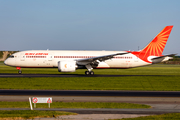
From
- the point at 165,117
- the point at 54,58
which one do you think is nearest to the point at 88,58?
the point at 54,58

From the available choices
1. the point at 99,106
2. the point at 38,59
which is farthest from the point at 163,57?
the point at 99,106

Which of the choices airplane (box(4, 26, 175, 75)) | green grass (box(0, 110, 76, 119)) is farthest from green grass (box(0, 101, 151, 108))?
airplane (box(4, 26, 175, 75))

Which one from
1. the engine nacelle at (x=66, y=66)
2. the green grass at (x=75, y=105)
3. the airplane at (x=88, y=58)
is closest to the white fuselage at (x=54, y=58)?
the airplane at (x=88, y=58)

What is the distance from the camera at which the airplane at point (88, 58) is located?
4594cm

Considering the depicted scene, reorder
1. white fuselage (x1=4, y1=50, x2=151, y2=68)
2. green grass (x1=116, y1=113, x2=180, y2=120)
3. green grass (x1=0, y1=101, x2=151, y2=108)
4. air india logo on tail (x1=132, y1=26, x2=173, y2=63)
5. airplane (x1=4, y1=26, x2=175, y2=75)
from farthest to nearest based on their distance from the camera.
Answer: air india logo on tail (x1=132, y1=26, x2=173, y2=63) < white fuselage (x1=4, y1=50, x2=151, y2=68) < airplane (x1=4, y1=26, x2=175, y2=75) < green grass (x1=0, y1=101, x2=151, y2=108) < green grass (x1=116, y1=113, x2=180, y2=120)

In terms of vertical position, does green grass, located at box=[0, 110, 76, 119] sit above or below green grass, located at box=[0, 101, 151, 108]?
above

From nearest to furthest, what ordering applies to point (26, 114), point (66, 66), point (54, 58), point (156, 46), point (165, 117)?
1. point (165, 117)
2. point (26, 114)
3. point (66, 66)
4. point (54, 58)
5. point (156, 46)

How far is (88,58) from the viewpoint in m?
46.8

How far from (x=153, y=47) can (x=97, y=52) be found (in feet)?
36.7

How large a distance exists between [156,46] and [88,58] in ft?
47.5

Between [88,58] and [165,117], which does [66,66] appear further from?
[165,117]

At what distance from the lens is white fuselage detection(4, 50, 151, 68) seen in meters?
47.4

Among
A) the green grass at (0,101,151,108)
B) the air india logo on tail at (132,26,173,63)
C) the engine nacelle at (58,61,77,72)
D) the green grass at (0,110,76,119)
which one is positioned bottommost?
the green grass at (0,101,151,108)

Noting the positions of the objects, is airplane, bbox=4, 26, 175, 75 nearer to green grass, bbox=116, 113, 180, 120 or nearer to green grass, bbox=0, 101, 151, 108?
green grass, bbox=0, 101, 151, 108
